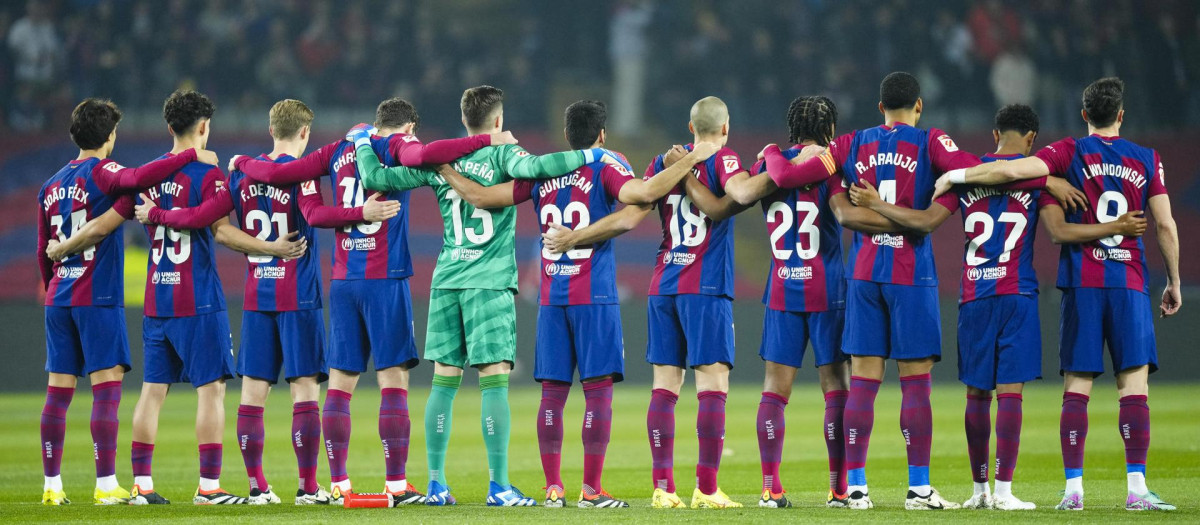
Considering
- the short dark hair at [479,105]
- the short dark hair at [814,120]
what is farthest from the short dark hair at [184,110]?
the short dark hair at [814,120]

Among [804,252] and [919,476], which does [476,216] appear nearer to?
[804,252]

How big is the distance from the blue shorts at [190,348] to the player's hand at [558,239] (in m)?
2.25

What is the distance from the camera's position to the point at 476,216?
7723mm

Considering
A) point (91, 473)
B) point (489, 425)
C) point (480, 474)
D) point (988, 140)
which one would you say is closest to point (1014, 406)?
point (489, 425)

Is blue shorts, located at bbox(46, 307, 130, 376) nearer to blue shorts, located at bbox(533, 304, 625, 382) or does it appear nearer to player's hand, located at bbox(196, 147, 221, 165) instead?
player's hand, located at bbox(196, 147, 221, 165)

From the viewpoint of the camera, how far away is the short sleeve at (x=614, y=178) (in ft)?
24.7

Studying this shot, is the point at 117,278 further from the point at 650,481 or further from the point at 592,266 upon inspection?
the point at 650,481

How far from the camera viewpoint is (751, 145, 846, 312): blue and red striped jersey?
747 centimetres

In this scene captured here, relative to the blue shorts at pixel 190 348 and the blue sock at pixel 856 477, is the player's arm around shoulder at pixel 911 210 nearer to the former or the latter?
the blue sock at pixel 856 477

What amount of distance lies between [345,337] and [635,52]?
21.0m

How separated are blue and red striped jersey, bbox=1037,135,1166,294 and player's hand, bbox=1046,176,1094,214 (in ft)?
0.20

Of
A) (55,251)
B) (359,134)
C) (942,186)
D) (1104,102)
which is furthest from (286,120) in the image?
(1104,102)

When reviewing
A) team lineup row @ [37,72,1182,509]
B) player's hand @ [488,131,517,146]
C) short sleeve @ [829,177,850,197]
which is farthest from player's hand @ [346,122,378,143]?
short sleeve @ [829,177,850,197]

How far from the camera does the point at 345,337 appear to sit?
305 inches
